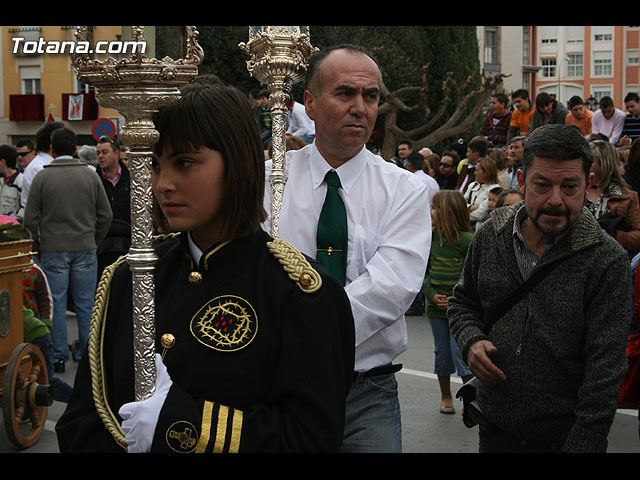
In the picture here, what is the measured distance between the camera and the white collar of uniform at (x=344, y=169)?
309 centimetres

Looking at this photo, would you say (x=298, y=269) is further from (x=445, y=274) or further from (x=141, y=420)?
(x=445, y=274)

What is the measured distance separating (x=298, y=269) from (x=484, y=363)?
124 cm

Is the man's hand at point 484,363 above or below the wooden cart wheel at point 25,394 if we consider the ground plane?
above

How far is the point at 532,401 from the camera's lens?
2920mm

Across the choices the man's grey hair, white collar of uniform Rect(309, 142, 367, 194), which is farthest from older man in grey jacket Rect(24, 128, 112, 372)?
the man's grey hair

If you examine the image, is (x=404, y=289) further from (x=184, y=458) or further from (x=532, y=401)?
(x=184, y=458)

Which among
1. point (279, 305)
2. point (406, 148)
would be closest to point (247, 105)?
point (279, 305)

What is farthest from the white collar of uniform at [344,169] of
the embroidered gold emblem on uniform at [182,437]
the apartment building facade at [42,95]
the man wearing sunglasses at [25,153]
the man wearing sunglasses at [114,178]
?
the apartment building facade at [42,95]

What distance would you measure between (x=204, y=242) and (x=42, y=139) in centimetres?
890

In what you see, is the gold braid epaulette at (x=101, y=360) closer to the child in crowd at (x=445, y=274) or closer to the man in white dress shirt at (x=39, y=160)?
the child in crowd at (x=445, y=274)

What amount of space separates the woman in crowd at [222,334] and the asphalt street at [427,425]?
380cm

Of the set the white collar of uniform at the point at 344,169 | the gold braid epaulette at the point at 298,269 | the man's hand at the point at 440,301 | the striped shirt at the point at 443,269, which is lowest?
the man's hand at the point at 440,301

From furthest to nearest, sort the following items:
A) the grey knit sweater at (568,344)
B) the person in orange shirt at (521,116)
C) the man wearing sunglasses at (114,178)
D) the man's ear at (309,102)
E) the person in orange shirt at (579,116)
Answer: the person in orange shirt at (521,116), the person in orange shirt at (579,116), the man wearing sunglasses at (114,178), the man's ear at (309,102), the grey knit sweater at (568,344)

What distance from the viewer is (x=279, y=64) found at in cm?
340
